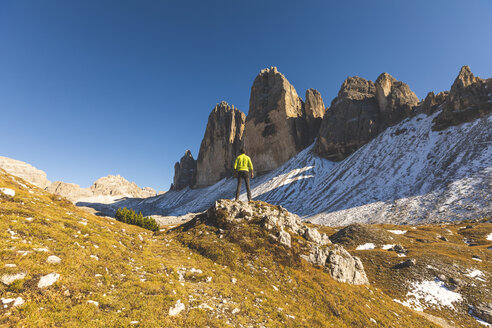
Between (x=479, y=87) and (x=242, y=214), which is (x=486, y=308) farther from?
(x=479, y=87)

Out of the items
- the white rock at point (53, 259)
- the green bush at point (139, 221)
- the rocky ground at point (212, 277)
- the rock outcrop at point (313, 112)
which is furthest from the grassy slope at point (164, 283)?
the rock outcrop at point (313, 112)

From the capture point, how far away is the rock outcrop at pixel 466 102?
232 ft

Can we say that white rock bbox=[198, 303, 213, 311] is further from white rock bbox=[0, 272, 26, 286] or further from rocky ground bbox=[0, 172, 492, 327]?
white rock bbox=[0, 272, 26, 286]

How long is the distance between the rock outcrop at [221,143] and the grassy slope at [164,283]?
16446 cm

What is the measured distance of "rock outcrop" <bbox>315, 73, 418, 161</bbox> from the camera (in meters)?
103

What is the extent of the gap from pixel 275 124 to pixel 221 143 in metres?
63.6

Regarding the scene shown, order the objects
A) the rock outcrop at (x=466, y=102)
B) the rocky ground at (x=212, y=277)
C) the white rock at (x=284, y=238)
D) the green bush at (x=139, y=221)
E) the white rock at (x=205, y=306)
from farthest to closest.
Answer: the rock outcrop at (x=466, y=102) < the green bush at (x=139, y=221) < the white rock at (x=284, y=238) < the white rock at (x=205, y=306) < the rocky ground at (x=212, y=277)

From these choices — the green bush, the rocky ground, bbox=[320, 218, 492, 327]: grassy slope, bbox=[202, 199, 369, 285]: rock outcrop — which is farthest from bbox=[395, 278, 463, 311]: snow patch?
the green bush

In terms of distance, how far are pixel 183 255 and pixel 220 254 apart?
6.77 ft

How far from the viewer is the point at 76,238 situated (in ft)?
28.0

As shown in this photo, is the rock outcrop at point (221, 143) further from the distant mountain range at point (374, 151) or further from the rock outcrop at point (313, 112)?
the rock outcrop at point (313, 112)

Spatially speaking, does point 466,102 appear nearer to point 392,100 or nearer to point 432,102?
point 432,102

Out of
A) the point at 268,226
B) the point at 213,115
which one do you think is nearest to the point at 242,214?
the point at 268,226

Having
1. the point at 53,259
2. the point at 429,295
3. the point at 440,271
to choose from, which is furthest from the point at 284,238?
the point at 440,271
